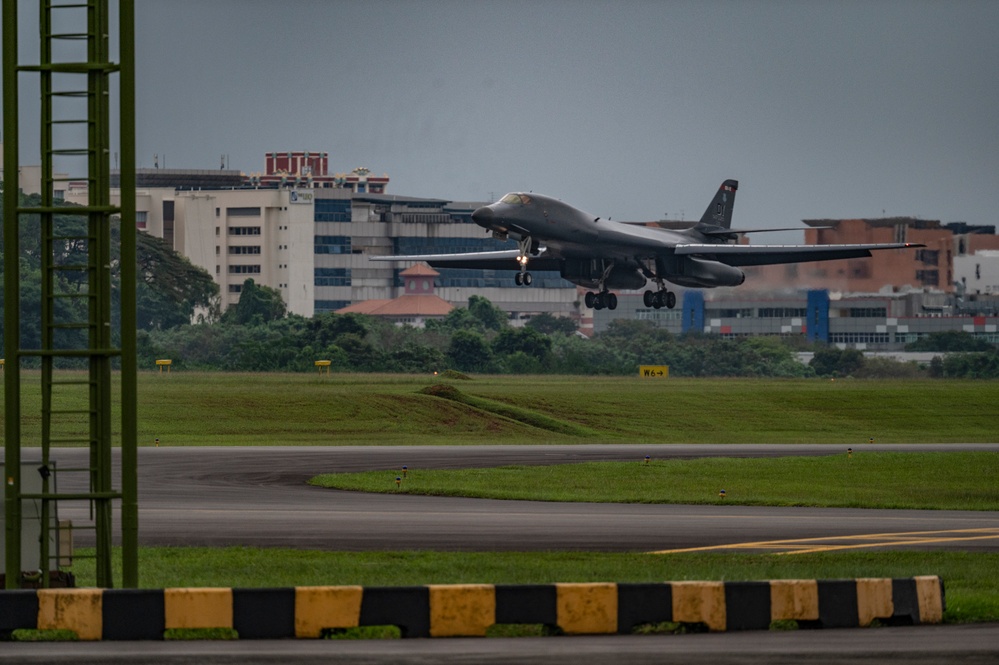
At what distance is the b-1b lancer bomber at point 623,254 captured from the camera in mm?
69688

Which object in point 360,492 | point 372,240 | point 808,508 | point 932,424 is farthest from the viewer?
point 372,240

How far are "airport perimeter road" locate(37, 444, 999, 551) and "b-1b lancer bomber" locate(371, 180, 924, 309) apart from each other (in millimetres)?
37529

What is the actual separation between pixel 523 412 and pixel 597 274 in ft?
66.4

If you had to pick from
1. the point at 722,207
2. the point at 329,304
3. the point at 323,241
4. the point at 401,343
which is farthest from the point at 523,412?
the point at 329,304

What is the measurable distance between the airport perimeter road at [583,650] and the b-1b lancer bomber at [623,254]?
5490cm

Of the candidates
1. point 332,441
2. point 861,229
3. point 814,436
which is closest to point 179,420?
point 332,441

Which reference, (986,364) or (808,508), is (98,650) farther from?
(986,364)

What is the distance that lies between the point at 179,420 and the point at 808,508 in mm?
33161

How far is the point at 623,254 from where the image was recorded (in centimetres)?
7662

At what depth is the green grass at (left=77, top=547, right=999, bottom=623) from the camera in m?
16.7

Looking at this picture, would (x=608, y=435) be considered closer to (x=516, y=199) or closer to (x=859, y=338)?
(x=516, y=199)

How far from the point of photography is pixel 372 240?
6786 inches

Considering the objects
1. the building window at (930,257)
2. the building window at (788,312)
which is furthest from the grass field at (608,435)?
the building window at (930,257)

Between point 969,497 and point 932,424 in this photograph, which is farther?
point 932,424
